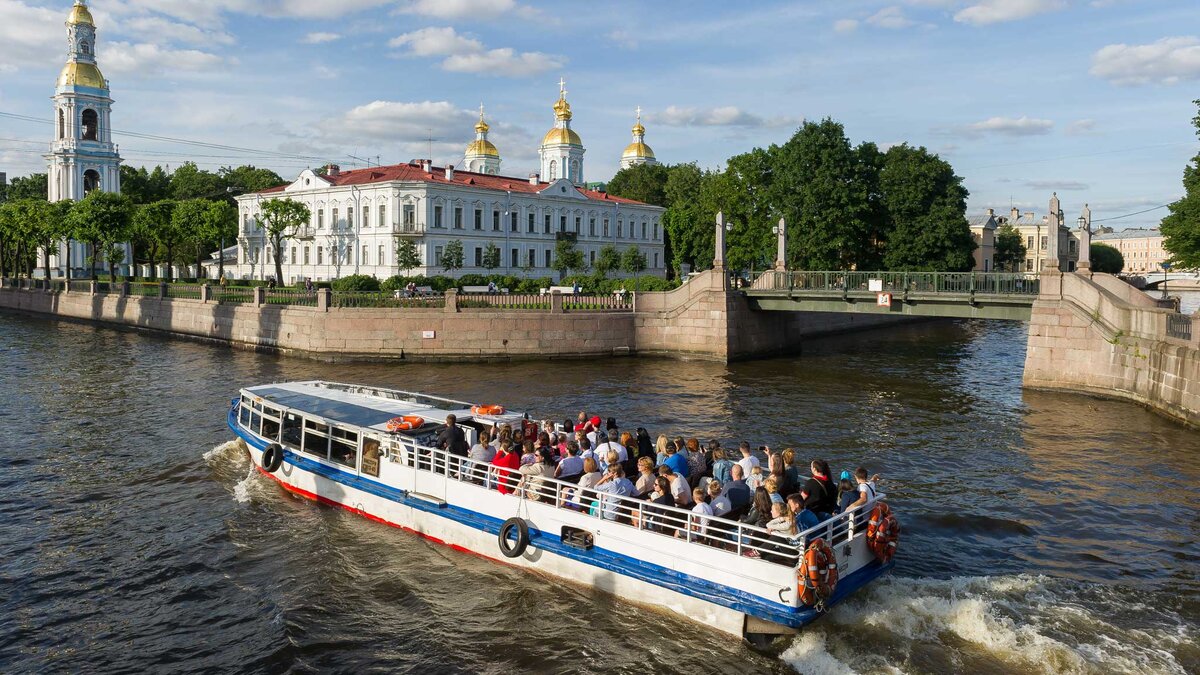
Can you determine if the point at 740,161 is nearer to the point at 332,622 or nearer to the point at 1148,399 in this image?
the point at 1148,399

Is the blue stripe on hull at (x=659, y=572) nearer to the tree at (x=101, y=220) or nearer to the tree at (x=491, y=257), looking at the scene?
the tree at (x=491, y=257)

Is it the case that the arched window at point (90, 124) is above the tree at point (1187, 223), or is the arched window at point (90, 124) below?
above

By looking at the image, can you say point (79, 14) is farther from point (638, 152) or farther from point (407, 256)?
point (638, 152)

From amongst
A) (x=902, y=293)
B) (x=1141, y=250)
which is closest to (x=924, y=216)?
(x=902, y=293)

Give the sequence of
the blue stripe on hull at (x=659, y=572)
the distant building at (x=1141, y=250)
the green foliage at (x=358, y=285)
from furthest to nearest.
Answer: the distant building at (x=1141, y=250)
the green foliage at (x=358, y=285)
the blue stripe on hull at (x=659, y=572)

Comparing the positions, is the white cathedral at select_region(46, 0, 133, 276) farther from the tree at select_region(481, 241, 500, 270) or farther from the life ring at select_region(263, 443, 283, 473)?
the life ring at select_region(263, 443, 283, 473)

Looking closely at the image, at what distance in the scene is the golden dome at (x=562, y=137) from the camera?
9881cm

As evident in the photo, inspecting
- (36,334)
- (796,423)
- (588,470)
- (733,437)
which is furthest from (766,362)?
(36,334)

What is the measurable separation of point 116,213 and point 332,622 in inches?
2437

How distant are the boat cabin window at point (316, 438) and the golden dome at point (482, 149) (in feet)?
278

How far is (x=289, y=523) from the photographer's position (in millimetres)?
17109

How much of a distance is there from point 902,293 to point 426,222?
40597 mm

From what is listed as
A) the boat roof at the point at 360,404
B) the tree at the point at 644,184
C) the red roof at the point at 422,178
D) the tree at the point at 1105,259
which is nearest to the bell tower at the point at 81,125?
the red roof at the point at 422,178

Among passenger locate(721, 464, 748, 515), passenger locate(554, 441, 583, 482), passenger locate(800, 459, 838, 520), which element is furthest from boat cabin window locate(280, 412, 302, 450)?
passenger locate(800, 459, 838, 520)
